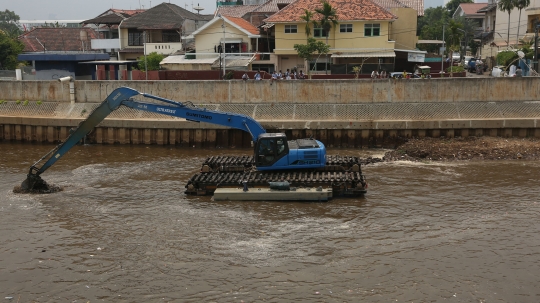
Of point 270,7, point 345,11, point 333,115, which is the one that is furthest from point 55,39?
point 333,115

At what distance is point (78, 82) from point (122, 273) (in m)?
20.6

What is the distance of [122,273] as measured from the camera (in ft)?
46.7

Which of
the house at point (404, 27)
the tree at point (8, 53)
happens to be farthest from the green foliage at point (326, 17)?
the tree at point (8, 53)

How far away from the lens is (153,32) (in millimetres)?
52344

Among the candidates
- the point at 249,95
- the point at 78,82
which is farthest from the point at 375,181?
the point at 78,82

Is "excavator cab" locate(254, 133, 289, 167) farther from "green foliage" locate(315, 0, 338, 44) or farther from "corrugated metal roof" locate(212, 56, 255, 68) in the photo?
"green foliage" locate(315, 0, 338, 44)

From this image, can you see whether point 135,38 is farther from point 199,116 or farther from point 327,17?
point 199,116

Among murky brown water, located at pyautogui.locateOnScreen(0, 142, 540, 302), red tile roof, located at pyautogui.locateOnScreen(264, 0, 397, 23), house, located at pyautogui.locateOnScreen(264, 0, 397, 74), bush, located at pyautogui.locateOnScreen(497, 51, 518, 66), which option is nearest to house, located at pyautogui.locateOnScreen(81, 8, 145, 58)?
red tile roof, located at pyautogui.locateOnScreen(264, 0, 397, 23)

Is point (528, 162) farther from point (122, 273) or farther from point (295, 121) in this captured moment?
point (122, 273)

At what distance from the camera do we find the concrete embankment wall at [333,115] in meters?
28.9

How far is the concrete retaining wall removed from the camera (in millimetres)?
29484

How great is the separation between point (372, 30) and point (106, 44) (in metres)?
→ 25.3

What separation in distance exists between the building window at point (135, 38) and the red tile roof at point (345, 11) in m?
14.2

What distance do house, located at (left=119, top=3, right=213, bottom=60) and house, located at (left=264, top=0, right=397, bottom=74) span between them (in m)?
11.2
